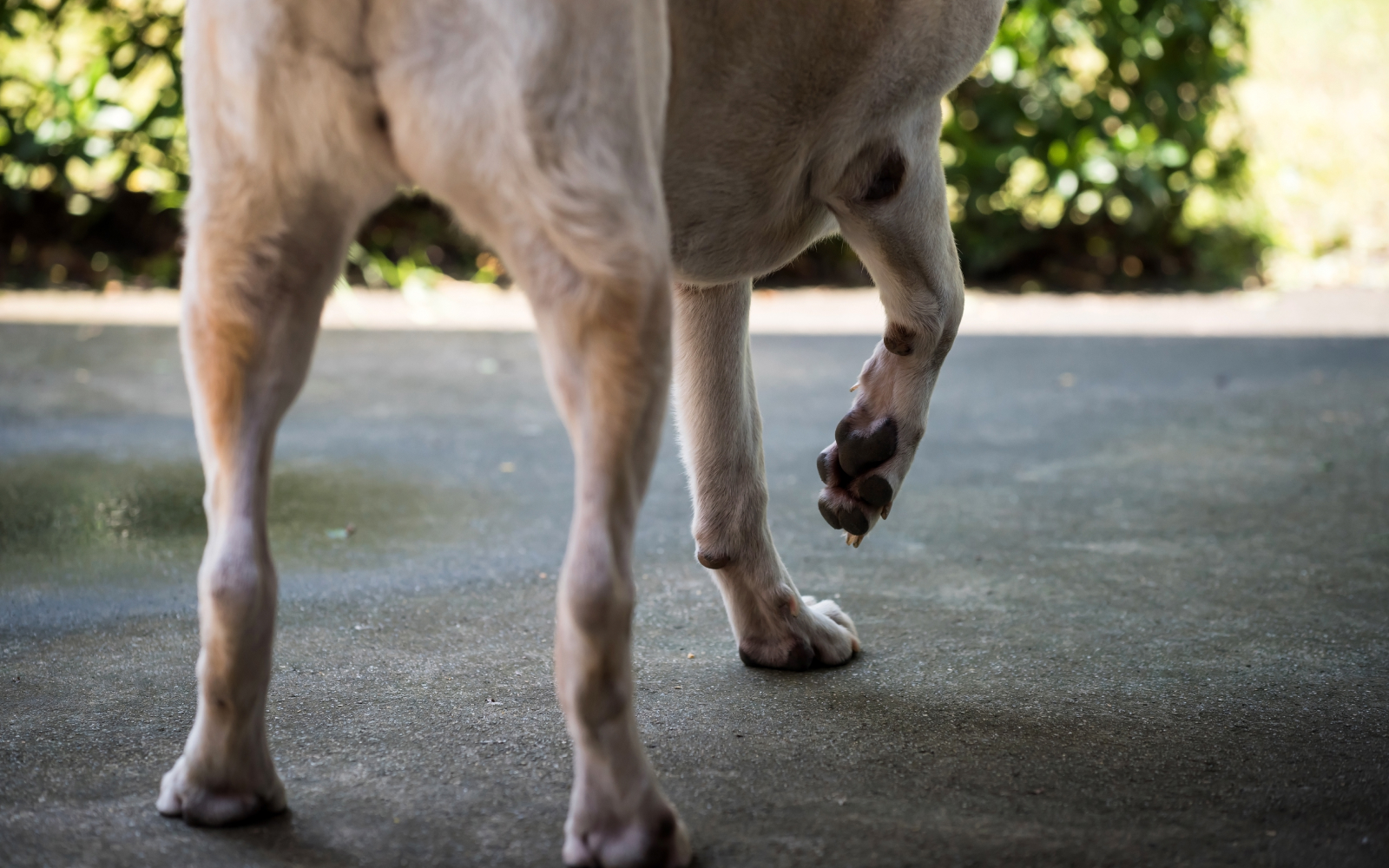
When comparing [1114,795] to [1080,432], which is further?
[1080,432]

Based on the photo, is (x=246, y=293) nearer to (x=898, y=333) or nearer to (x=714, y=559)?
(x=714, y=559)

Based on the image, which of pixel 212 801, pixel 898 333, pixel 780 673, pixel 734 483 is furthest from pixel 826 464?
pixel 212 801

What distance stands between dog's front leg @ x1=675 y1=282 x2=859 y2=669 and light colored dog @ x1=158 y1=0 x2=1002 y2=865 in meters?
0.45

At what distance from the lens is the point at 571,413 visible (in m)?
1.94

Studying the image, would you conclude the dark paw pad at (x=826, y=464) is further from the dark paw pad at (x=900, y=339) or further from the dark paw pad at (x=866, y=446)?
the dark paw pad at (x=900, y=339)

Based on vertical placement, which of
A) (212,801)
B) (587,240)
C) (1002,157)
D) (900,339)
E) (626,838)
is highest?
(587,240)

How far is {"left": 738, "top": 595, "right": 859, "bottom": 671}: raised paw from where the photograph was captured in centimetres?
293

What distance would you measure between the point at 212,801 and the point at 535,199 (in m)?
1.09

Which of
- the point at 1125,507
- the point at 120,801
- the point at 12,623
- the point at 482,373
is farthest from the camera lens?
the point at 482,373

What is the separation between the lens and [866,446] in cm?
279

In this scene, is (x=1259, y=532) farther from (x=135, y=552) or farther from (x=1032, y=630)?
(x=135, y=552)

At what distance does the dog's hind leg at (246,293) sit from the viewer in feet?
6.35

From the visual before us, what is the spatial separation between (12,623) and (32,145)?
5624 mm

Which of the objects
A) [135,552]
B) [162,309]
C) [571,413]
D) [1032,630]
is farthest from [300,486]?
[162,309]
